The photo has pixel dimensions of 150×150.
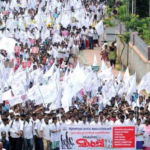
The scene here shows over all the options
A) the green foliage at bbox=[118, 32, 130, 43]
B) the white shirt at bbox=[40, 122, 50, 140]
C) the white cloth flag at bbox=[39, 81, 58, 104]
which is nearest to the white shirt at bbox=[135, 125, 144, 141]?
the white shirt at bbox=[40, 122, 50, 140]

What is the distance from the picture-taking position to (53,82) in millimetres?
26609

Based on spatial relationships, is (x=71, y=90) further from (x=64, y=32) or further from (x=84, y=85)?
(x=64, y=32)

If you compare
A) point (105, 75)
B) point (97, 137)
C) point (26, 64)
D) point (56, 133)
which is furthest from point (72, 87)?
point (26, 64)

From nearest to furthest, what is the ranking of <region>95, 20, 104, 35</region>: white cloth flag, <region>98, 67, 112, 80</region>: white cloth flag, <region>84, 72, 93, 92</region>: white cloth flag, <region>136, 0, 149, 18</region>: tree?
<region>84, 72, 93, 92</region>: white cloth flag → <region>98, 67, 112, 80</region>: white cloth flag → <region>95, 20, 104, 35</region>: white cloth flag → <region>136, 0, 149, 18</region>: tree

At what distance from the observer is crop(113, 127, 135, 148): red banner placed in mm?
22859

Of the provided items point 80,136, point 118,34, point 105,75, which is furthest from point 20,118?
point 118,34

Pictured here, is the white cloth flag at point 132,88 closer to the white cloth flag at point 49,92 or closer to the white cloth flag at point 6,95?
the white cloth flag at point 49,92

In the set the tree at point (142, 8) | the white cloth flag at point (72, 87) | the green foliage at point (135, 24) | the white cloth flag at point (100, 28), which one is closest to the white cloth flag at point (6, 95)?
the white cloth flag at point (72, 87)

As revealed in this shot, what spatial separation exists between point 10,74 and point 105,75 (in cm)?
350

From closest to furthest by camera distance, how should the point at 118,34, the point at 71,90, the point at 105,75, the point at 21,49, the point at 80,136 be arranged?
the point at 80,136
the point at 71,90
the point at 105,75
the point at 21,49
the point at 118,34

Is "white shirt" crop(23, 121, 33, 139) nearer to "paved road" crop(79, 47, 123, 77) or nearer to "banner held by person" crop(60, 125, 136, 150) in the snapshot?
"banner held by person" crop(60, 125, 136, 150)

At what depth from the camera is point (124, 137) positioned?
22875mm

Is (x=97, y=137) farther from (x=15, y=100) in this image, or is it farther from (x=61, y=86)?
(x=61, y=86)

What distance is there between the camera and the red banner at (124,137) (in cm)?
2286
